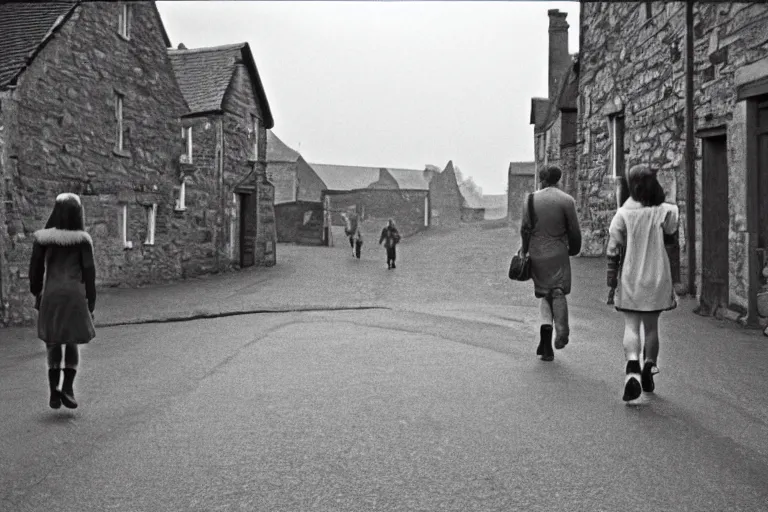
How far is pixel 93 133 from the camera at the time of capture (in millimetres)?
15773

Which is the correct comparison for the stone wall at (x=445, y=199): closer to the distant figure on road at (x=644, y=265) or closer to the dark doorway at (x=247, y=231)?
the dark doorway at (x=247, y=231)

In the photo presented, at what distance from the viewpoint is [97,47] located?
15992 millimetres

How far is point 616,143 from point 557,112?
2008 cm

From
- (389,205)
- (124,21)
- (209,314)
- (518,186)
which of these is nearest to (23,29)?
(124,21)

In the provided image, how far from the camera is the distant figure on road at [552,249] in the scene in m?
6.99

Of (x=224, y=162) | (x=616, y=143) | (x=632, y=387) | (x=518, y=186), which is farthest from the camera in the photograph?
(x=518, y=186)

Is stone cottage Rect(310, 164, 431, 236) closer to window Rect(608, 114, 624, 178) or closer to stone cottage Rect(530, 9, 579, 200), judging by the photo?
stone cottage Rect(530, 9, 579, 200)

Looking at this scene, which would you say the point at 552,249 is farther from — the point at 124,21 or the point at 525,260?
the point at 124,21

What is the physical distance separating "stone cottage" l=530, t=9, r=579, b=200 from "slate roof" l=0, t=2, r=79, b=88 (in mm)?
19584

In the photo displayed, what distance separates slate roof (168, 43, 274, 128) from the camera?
2484cm

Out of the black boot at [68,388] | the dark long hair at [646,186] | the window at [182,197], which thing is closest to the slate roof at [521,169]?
the window at [182,197]

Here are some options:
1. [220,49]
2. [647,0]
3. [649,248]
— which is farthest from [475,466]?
[220,49]

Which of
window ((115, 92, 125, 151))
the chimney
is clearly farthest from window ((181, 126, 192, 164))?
the chimney

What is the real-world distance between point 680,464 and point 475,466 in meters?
1.16
